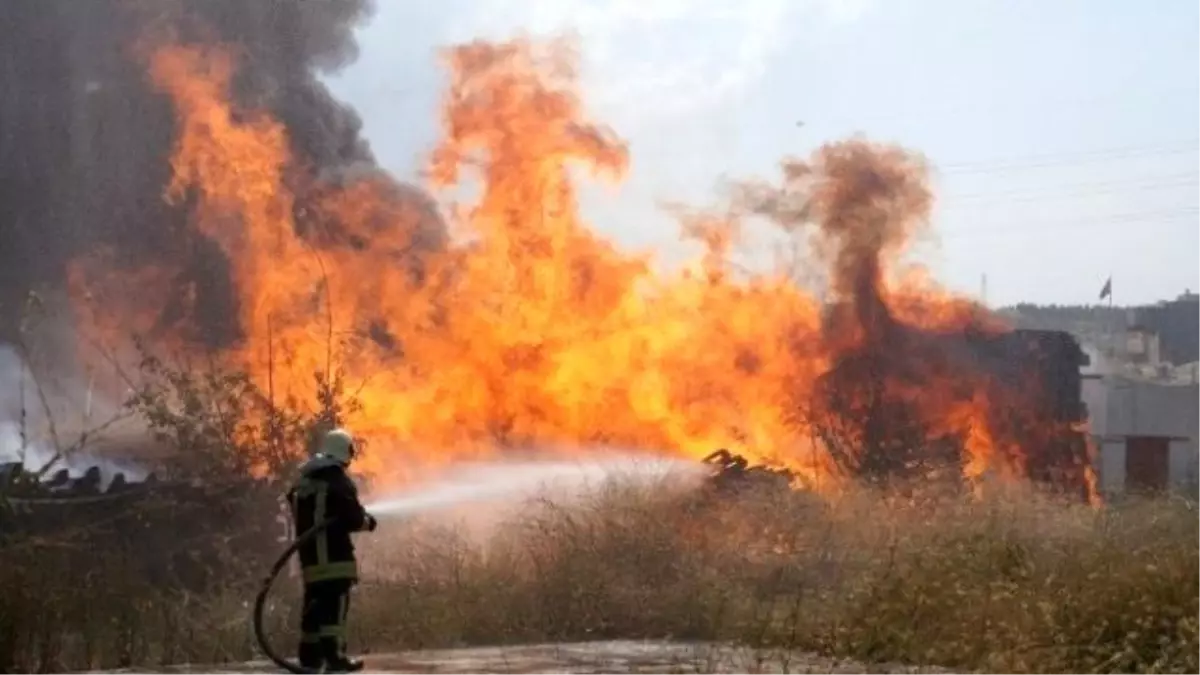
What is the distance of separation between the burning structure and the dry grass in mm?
4945

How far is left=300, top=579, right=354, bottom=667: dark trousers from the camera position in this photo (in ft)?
37.2

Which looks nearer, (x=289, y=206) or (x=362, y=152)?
(x=289, y=206)

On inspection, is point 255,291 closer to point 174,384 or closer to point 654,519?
point 174,384

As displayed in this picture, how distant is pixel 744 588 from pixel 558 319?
31.1 feet

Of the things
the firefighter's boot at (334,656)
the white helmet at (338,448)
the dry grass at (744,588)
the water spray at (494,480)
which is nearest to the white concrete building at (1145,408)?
the water spray at (494,480)

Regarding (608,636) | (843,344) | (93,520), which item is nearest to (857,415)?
(843,344)

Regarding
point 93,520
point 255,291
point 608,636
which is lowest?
point 608,636

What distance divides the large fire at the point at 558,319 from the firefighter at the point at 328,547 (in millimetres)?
11073

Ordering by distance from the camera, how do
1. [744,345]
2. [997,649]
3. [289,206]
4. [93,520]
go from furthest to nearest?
[289,206]
[744,345]
[93,520]
[997,649]

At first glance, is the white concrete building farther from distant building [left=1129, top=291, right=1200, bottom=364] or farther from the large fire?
distant building [left=1129, top=291, right=1200, bottom=364]

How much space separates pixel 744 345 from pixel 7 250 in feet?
59.8

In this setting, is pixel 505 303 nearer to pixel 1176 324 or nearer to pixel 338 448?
pixel 338 448

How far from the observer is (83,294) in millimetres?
33812

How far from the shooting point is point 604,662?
13.4 m
